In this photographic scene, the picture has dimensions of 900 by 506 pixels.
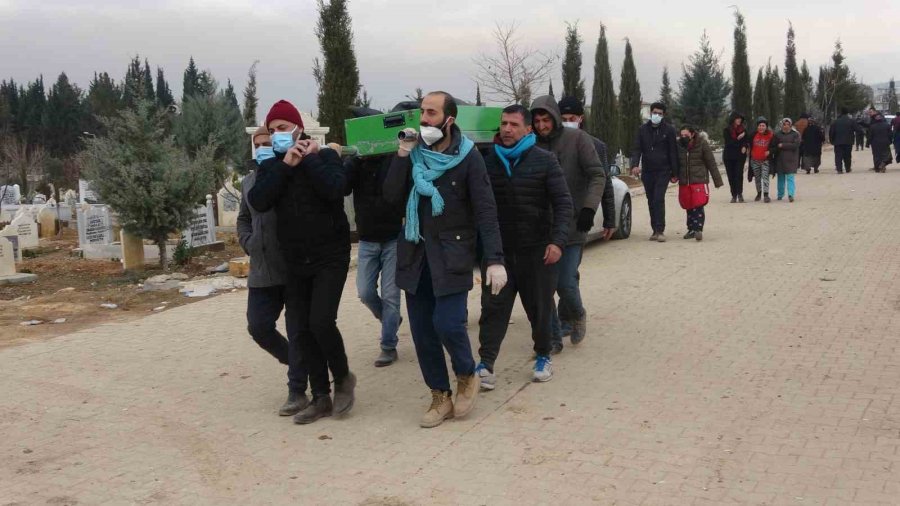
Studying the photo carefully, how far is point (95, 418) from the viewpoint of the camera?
5340 mm

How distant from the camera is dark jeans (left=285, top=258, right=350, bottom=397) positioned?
4.92 metres

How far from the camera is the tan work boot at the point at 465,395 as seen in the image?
4996mm

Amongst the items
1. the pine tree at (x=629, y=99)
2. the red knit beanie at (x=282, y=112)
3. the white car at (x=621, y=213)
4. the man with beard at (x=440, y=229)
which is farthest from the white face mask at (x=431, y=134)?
the pine tree at (x=629, y=99)

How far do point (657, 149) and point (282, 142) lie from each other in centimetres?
764

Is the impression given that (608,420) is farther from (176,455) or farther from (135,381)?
(135,381)

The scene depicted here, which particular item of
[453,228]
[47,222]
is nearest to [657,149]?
[453,228]

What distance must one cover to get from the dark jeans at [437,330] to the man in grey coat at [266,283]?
2.54 feet

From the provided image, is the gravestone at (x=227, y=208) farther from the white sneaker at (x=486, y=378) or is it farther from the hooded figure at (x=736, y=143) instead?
the white sneaker at (x=486, y=378)

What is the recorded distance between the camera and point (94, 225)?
1462 centimetres

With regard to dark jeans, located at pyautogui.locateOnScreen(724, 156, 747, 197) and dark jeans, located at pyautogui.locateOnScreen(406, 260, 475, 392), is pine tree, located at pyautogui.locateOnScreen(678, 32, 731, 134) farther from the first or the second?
dark jeans, located at pyautogui.locateOnScreen(406, 260, 475, 392)

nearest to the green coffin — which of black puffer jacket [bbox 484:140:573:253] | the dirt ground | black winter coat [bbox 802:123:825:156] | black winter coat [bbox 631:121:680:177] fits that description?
black puffer jacket [bbox 484:140:573:253]

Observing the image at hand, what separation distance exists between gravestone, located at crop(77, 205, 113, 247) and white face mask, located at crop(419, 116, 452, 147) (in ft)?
36.9

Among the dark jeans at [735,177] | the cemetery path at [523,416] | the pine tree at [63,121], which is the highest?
the pine tree at [63,121]

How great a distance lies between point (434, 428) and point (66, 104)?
6118 centimetres
